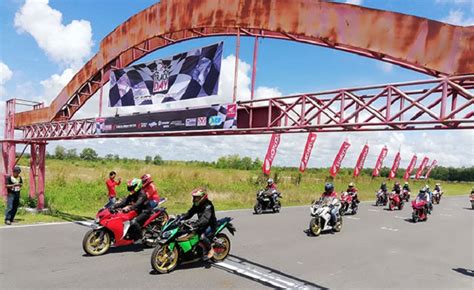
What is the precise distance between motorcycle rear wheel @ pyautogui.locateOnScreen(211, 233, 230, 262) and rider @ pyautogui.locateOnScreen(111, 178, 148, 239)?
6.06 ft

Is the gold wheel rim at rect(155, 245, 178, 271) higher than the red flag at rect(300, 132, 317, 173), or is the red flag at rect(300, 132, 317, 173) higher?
the red flag at rect(300, 132, 317, 173)

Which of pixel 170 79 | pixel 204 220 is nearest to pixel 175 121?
pixel 170 79

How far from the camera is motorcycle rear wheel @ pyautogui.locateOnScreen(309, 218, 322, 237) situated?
11867 millimetres

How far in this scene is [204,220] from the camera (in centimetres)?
774

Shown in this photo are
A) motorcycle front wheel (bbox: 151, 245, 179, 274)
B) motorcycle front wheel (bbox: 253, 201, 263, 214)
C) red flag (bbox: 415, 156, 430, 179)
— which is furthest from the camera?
red flag (bbox: 415, 156, 430, 179)

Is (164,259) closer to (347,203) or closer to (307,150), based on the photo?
(347,203)

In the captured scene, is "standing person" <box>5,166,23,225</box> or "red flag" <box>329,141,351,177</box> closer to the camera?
"standing person" <box>5,166,23,225</box>

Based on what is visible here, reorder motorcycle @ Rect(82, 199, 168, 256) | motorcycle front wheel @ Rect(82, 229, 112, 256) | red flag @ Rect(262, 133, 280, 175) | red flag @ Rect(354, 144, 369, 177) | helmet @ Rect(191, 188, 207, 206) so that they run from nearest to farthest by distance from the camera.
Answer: helmet @ Rect(191, 188, 207, 206)
motorcycle front wheel @ Rect(82, 229, 112, 256)
motorcycle @ Rect(82, 199, 168, 256)
red flag @ Rect(262, 133, 280, 175)
red flag @ Rect(354, 144, 369, 177)

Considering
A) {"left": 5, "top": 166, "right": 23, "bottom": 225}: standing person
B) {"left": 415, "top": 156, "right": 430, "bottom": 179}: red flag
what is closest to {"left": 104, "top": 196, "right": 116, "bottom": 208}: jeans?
{"left": 5, "top": 166, "right": 23, "bottom": 225}: standing person

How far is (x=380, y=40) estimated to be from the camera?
7730mm

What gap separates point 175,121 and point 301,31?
13.7 feet

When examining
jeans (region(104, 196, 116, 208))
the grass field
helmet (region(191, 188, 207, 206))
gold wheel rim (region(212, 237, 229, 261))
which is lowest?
the grass field

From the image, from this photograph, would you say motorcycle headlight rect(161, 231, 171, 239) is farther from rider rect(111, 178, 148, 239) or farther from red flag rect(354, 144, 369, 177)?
red flag rect(354, 144, 369, 177)

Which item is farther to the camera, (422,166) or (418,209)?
(422,166)
